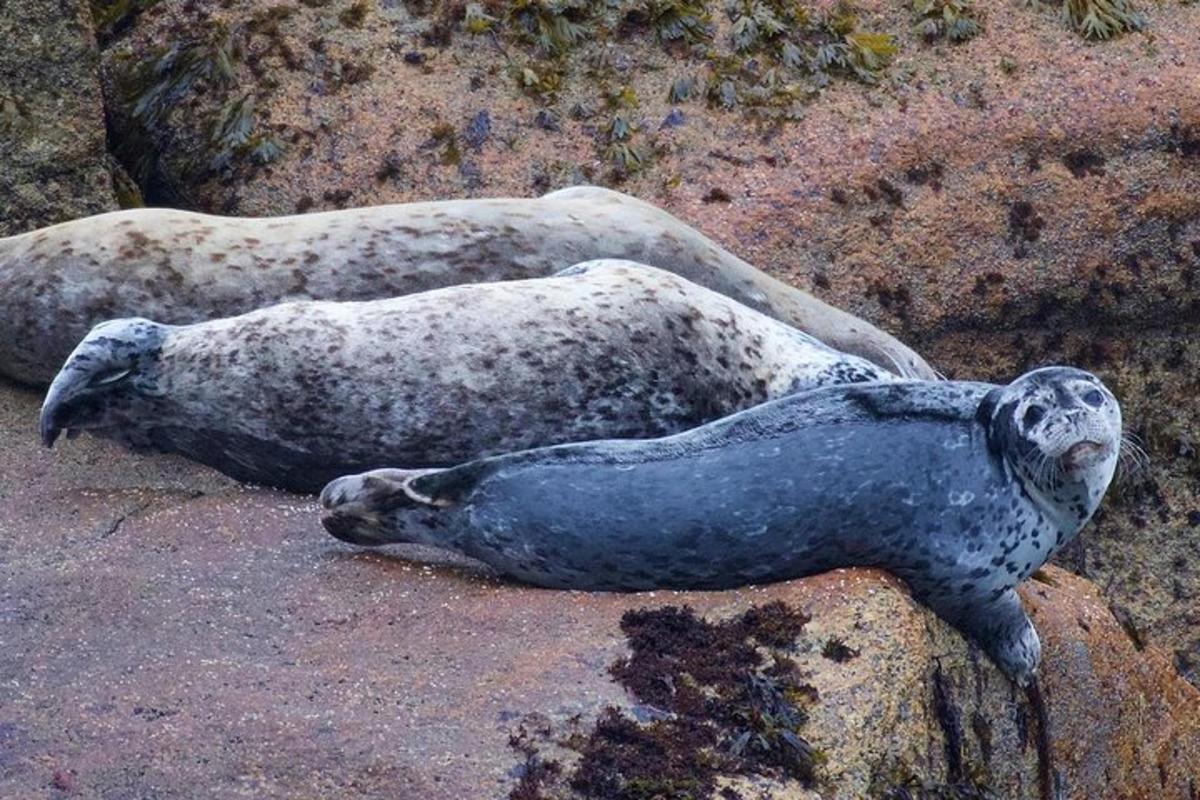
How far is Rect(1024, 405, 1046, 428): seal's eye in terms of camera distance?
5.51 m

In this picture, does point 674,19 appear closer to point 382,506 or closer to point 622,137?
point 622,137

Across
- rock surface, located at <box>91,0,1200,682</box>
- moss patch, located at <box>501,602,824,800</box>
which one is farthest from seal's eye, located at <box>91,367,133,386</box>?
rock surface, located at <box>91,0,1200,682</box>

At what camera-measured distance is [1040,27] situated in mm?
9820

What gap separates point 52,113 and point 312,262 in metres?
2.39

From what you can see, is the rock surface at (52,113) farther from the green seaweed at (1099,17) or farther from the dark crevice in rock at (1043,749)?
the dark crevice in rock at (1043,749)

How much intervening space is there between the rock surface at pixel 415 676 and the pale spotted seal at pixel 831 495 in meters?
0.09

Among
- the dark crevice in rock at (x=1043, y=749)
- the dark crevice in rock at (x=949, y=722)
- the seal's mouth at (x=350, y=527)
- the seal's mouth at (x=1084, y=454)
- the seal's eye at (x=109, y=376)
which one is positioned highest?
the seal's mouth at (x=1084, y=454)

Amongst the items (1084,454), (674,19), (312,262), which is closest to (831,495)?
(1084,454)

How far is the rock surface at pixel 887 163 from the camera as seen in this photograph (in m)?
9.07

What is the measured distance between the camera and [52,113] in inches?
349

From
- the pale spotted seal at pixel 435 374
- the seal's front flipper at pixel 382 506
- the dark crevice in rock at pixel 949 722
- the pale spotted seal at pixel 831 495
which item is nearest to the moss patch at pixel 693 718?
the pale spotted seal at pixel 831 495

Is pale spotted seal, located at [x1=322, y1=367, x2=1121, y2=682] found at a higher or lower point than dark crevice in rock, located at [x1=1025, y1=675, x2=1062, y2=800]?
higher

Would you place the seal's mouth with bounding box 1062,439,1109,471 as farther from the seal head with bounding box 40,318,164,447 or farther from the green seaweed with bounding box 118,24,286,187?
the green seaweed with bounding box 118,24,286,187

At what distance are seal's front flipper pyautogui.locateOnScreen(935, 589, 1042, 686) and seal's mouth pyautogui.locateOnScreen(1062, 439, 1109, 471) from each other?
42 centimetres
